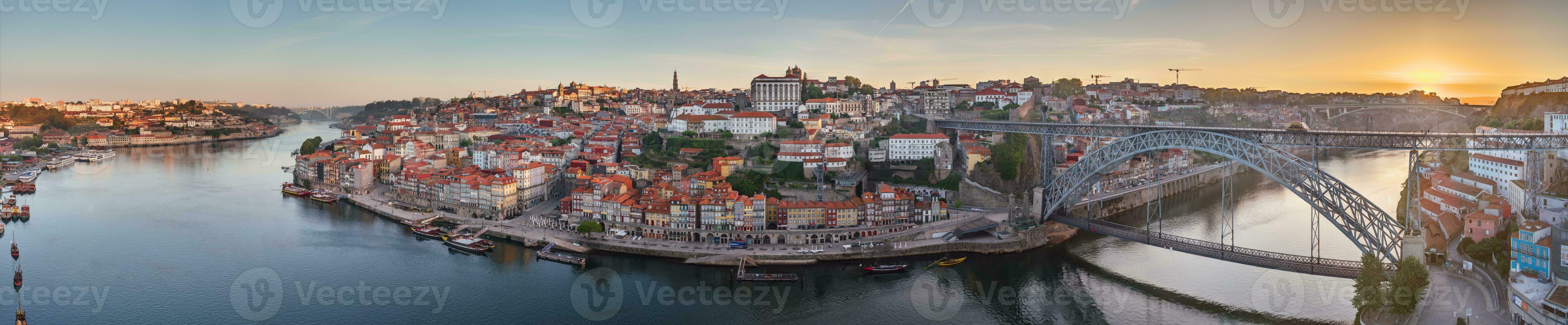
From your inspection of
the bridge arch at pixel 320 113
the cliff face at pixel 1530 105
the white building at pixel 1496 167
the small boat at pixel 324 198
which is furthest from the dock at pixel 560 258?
the bridge arch at pixel 320 113

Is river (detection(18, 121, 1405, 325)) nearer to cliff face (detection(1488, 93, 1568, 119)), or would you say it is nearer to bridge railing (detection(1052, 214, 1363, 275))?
bridge railing (detection(1052, 214, 1363, 275))

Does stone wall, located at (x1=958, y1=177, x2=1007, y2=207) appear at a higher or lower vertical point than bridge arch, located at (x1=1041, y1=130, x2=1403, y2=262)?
lower

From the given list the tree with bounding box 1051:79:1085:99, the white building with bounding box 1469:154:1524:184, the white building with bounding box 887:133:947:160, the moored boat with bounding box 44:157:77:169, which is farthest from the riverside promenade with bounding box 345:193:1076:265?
the moored boat with bounding box 44:157:77:169

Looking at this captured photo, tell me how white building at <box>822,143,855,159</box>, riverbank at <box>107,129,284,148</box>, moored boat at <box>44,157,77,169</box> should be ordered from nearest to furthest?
white building at <box>822,143,855,159</box> < moored boat at <box>44,157,77,169</box> < riverbank at <box>107,129,284,148</box>

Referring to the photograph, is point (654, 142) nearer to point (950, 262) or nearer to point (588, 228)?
point (588, 228)

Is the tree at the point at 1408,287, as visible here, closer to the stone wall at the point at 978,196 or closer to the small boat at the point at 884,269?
the small boat at the point at 884,269

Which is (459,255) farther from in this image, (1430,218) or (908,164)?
(1430,218)

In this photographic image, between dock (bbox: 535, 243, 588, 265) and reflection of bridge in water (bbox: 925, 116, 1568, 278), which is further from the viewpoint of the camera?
dock (bbox: 535, 243, 588, 265)
